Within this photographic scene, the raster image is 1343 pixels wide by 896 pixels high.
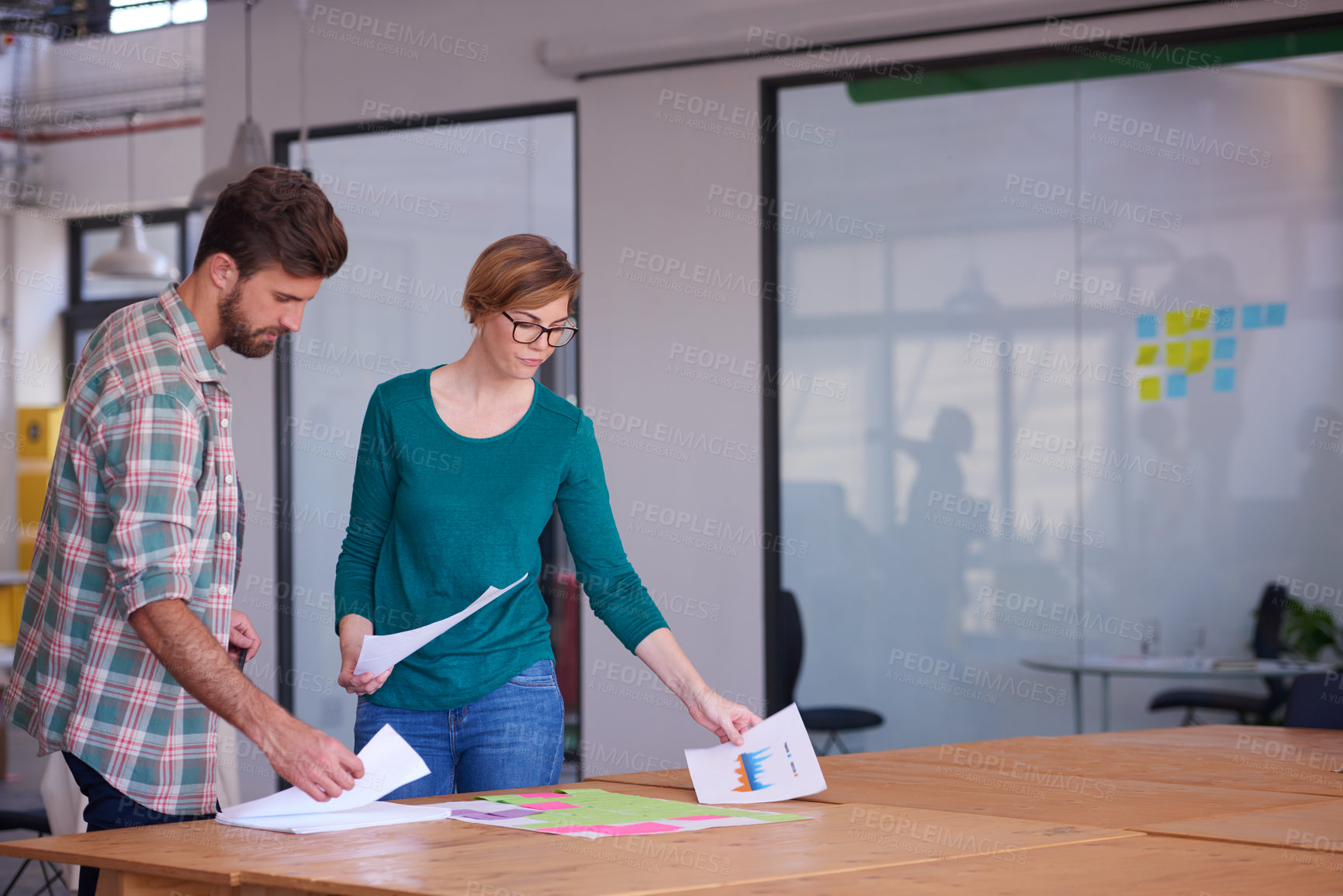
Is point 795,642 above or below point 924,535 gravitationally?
below

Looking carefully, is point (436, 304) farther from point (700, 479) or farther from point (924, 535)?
point (924, 535)

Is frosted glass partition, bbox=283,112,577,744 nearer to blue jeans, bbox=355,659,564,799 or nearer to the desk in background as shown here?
the desk in background

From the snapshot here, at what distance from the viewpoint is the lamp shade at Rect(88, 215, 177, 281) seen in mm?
8703

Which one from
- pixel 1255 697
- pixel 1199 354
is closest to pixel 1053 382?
pixel 1199 354

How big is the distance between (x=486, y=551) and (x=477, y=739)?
1.12ft

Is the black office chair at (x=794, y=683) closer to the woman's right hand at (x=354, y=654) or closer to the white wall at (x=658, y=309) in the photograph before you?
the white wall at (x=658, y=309)

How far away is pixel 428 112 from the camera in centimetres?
552

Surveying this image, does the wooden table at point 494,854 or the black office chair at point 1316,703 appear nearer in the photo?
the wooden table at point 494,854

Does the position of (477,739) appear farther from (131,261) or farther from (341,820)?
(131,261)

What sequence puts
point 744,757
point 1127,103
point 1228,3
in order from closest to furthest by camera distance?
point 744,757
point 1228,3
point 1127,103

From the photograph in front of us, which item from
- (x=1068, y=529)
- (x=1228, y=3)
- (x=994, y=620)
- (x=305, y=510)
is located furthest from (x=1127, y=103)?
(x=305, y=510)

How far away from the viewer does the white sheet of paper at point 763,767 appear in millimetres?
2234

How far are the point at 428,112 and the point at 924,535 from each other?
108 inches

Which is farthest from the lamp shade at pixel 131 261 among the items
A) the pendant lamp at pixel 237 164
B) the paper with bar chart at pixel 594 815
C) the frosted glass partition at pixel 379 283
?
the paper with bar chart at pixel 594 815
